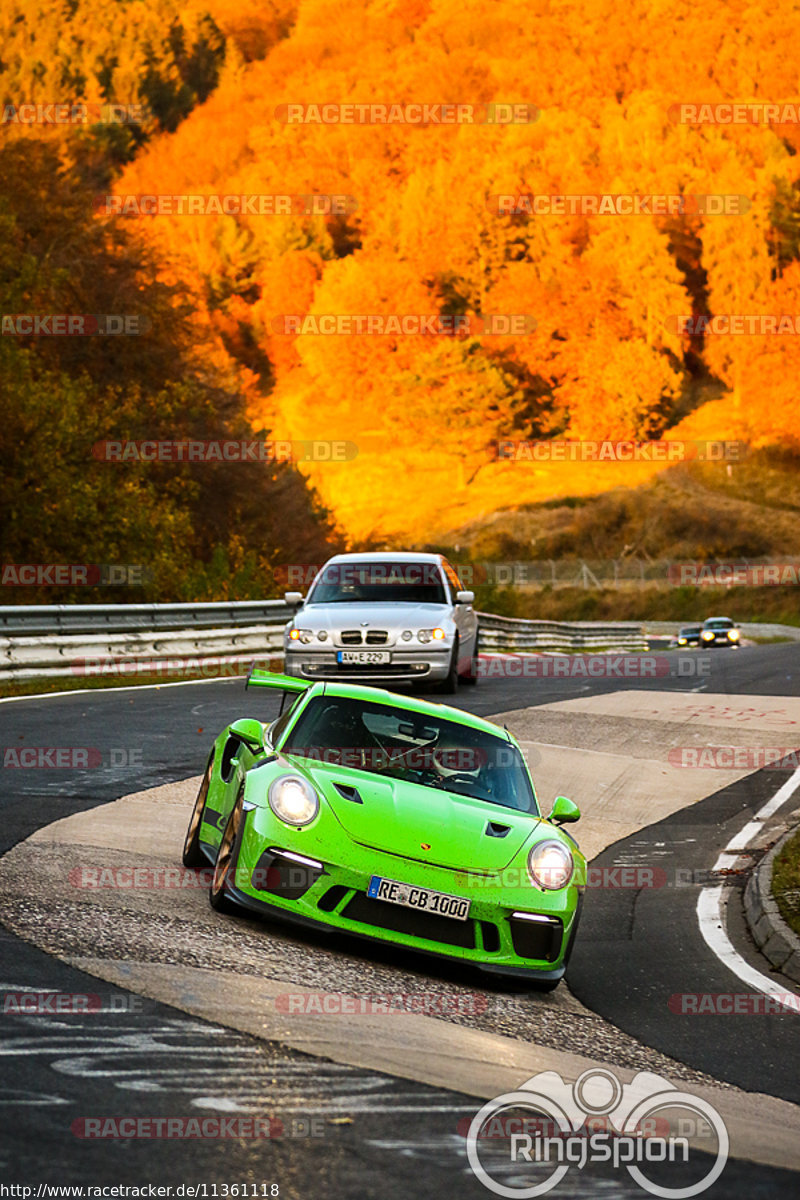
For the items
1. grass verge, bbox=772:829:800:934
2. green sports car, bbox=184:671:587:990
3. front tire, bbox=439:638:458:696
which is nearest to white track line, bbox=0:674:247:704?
front tire, bbox=439:638:458:696

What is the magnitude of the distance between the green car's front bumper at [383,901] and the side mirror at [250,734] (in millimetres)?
804

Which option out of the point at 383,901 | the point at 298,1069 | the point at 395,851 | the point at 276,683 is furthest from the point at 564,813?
the point at 298,1069

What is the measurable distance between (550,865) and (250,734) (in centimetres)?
180

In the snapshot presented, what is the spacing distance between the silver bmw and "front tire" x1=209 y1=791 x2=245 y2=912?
10898 millimetres

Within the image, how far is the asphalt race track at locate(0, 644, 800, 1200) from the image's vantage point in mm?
4129

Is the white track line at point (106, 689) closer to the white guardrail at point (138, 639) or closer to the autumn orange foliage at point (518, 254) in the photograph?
the white guardrail at point (138, 639)

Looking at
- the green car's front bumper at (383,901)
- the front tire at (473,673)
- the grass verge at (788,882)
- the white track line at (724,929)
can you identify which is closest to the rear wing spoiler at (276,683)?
the green car's front bumper at (383,901)

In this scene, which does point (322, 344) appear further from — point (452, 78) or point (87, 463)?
point (87, 463)

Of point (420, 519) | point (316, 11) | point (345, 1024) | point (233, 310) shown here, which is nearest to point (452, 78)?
point (316, 11)

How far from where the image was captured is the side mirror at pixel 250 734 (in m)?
8.12

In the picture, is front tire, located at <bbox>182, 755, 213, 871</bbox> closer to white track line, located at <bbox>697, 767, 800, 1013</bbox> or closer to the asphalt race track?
the asphalt race track

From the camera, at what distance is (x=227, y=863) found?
7.57m

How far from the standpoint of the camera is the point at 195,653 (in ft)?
80.9

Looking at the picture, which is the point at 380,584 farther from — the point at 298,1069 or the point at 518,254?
the point at 518,254
